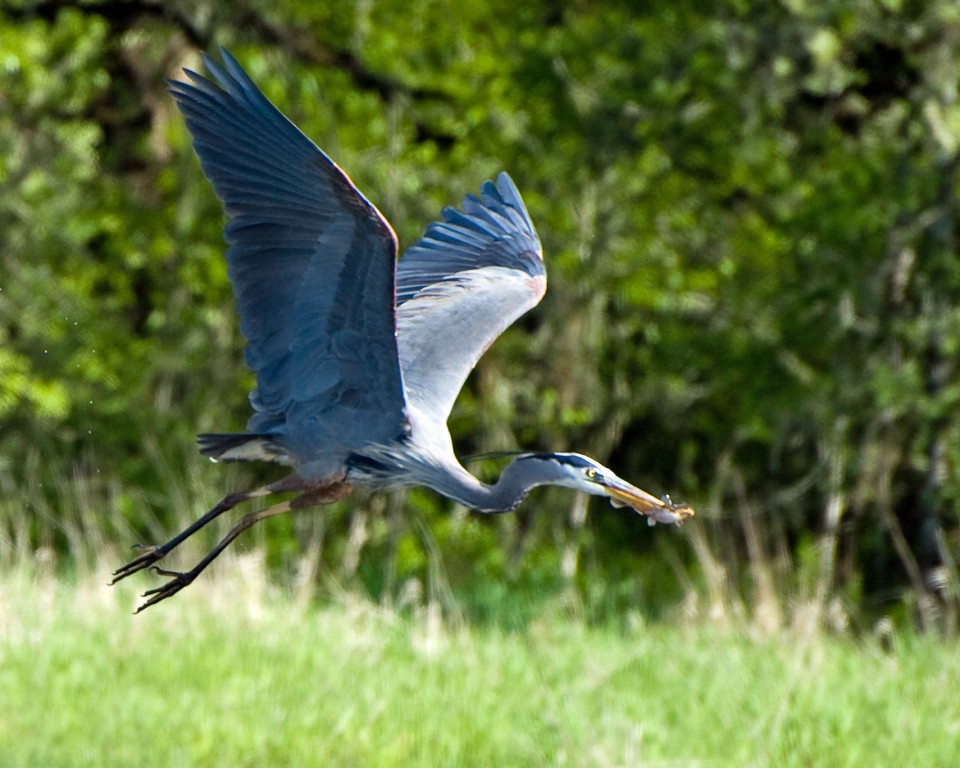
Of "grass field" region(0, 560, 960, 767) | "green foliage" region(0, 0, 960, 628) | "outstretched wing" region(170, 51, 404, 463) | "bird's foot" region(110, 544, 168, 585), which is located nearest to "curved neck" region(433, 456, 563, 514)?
"outstretched wing" region(170, 51, 404, 463)

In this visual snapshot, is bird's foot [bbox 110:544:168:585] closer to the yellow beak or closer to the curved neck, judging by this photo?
the curved neck

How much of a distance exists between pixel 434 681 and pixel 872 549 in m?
4.59

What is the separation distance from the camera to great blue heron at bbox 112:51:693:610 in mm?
4387

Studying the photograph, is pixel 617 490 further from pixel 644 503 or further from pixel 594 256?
pixel 594 256

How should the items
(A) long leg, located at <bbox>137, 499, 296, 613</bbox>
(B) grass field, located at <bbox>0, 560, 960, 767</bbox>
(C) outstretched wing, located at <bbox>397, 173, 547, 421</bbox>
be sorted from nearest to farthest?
(A) long leg, located at <bbox>137, 499, 296, 613</bbox>
(C) outstretched wing, located at <bbox>397, 173, 547, 421</bbox>
(B) grass field, located at <bbox>0, 560, 960, 767</bbox>

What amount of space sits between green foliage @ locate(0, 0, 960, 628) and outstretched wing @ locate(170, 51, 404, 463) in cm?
439

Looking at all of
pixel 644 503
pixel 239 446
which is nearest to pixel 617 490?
pixel 644 503

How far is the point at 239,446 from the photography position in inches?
192

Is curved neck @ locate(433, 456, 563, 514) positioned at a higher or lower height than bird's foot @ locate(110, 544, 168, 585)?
higher

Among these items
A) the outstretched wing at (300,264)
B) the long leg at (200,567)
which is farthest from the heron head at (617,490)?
the long leg at (200,567)

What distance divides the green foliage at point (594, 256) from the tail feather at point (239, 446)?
169 inches

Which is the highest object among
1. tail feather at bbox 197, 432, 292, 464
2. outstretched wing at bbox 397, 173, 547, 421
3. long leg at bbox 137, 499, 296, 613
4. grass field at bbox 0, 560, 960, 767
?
outstretched wing at bbox 397, 173, 547, 421

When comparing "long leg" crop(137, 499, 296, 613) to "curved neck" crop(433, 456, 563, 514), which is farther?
"long leg" crop(137, 499, 296, 613)

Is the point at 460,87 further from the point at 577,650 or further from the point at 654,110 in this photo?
the point at 577,650
